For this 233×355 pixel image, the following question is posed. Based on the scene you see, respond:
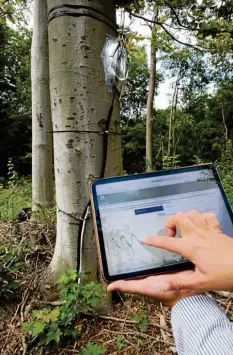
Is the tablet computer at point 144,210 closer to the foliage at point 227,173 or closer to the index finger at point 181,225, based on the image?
the index finger at point 181,225

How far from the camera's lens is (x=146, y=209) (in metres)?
0.68

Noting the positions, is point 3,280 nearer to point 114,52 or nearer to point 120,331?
point 120,331

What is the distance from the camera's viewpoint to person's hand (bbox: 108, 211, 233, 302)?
454mm

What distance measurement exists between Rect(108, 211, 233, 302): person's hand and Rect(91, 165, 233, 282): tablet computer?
6 cm

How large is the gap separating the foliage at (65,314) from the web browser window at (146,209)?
62 centimetres

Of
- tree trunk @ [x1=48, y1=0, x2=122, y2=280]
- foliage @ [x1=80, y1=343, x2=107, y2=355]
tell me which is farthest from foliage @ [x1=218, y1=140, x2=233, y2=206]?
foliage @ [x1=80, y1=343, x2=107, y2=355]

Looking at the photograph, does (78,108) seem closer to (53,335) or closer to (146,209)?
(146,209)

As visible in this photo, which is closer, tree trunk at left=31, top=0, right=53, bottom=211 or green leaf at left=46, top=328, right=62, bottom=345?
green leaf at left=46, top=328, right=62, bottom=345

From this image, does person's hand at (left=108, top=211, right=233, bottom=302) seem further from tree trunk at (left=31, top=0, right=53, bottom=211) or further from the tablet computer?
tree trunk at (left=31, top=0, right=53, bottom=211)

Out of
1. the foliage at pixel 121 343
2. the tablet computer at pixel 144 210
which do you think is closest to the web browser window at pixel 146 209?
the tablet computer at pixel 144 210

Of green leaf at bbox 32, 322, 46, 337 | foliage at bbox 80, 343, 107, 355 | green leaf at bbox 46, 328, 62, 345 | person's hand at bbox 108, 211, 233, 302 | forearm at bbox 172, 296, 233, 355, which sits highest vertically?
person's hand at bbox 108, 211, 233, 302

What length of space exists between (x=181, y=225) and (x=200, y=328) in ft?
0.60

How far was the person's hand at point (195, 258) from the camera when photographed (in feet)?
1.49

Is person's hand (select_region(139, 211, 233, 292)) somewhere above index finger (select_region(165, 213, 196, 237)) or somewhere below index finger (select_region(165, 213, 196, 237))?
below
